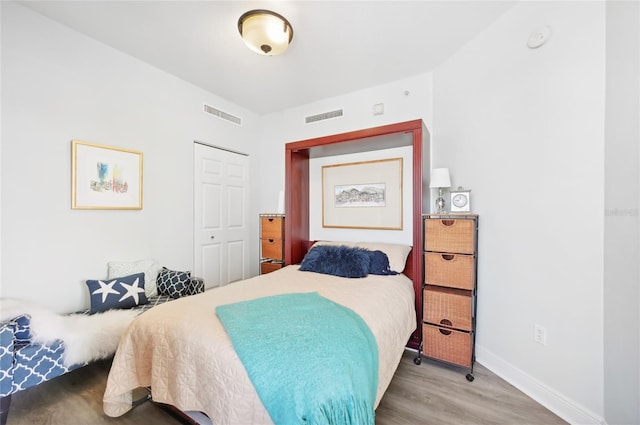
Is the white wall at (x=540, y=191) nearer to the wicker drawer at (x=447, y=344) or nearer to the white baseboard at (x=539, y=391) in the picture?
the white baseboard at (x=539, y=391)

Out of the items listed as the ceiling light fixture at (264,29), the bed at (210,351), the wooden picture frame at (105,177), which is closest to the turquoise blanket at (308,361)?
the bed at (210,351)

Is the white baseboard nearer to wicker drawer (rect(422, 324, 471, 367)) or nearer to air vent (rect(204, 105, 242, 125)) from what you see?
wicker drawer (rect(422, 324, 471, 367))

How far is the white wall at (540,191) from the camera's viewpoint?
1.48m

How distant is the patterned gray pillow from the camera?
2490mm

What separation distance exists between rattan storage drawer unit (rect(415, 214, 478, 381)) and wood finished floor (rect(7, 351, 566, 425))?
19 cm

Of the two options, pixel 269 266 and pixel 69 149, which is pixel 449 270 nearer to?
pixel 269 266

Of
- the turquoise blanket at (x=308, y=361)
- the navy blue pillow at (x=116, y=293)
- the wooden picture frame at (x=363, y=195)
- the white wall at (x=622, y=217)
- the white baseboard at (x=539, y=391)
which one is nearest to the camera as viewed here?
the turquoise blanket at (x=308, y=361)

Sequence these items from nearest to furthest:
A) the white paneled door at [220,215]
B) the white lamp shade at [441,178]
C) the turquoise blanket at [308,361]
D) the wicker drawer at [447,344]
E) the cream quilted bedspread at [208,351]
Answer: the turquoise blanket at [308,361], the cream quilted bedspread at [208,351], the wicker drawer at [447,344], the white lamp shade at [441,178], the white paneled door at [220,215]

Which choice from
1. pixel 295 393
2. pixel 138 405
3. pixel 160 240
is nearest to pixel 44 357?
pixel 138 405

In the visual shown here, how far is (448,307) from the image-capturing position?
6.75ft

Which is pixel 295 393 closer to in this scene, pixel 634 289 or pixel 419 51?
pixel 634 289

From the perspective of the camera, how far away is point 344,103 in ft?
10.7

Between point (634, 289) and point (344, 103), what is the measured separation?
300cm

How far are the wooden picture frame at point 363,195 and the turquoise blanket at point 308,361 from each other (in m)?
1.69
